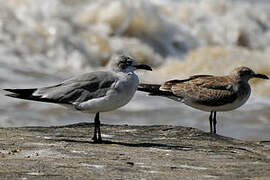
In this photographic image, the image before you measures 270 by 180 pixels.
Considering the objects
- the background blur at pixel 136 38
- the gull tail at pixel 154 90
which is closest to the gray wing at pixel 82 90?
the gull tail at pixel 154 90

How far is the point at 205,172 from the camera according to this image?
5.73m

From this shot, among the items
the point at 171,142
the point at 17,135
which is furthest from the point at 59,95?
the point at 171,142

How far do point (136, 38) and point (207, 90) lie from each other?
11351mm

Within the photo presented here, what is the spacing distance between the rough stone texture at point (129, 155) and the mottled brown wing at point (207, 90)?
56 centimetres

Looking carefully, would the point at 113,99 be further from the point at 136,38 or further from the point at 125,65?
the point at 136,38

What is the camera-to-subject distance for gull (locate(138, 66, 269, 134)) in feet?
27.3

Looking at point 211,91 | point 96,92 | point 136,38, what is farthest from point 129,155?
point 136,38

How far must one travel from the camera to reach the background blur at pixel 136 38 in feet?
55.6

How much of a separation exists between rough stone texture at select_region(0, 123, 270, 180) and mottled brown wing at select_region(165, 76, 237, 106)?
1.84 feet

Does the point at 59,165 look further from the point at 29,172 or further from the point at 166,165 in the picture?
the point at 166,165

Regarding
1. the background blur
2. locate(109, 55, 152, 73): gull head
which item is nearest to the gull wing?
locate(109, 55, 152, 73): gull head

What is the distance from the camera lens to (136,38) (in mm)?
19719

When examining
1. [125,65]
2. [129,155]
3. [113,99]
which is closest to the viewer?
[129,155]

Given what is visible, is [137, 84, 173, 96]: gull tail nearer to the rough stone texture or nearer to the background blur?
the rough stone texture
